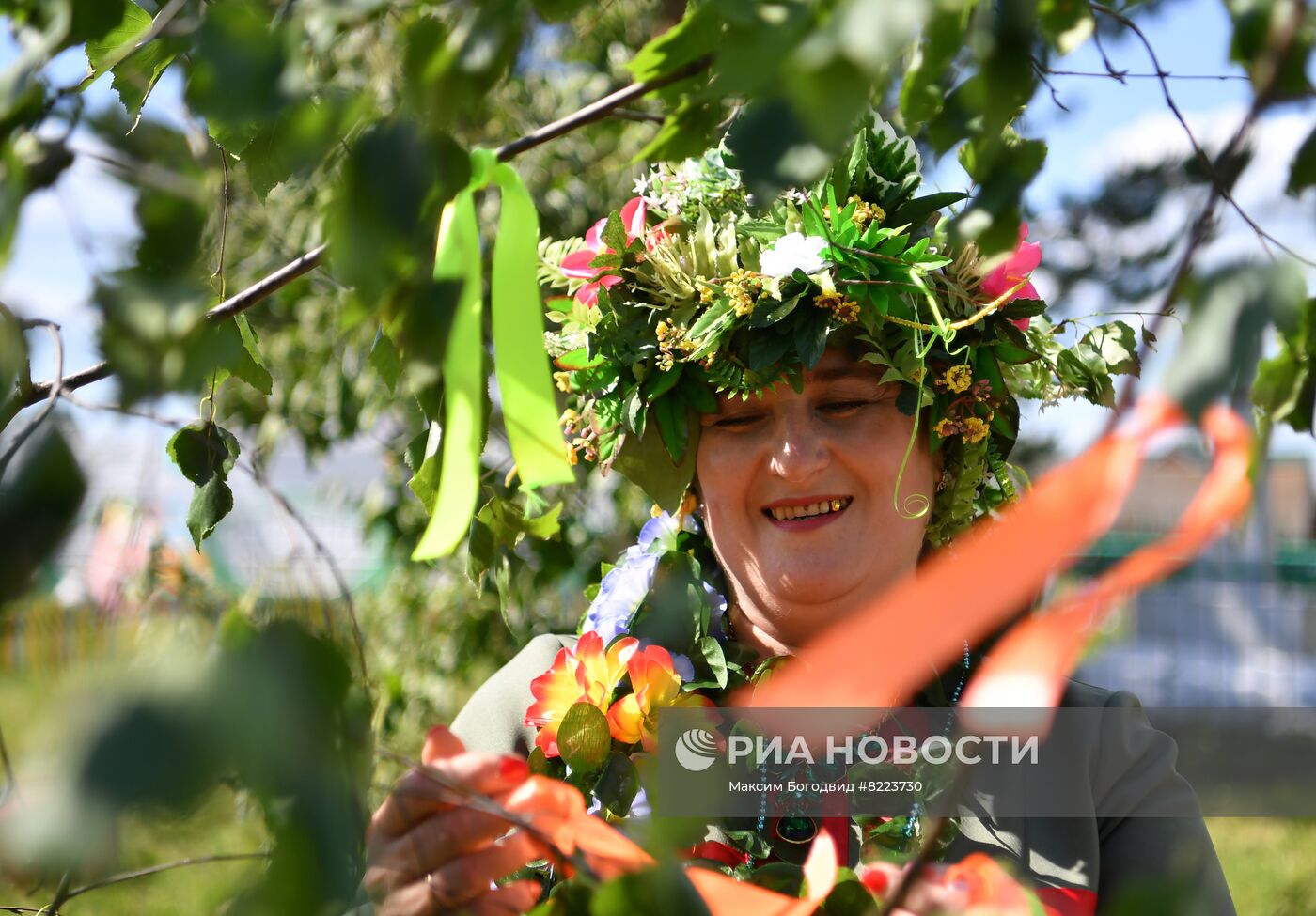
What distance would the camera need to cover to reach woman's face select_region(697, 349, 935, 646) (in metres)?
1.56

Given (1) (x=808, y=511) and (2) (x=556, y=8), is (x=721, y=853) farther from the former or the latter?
(2) (x=556, y=8)

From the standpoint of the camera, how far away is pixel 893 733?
151 cm

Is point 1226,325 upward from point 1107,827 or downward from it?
upward

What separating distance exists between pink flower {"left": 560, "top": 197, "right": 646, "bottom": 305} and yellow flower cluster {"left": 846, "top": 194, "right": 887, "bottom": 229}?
0.31 metres

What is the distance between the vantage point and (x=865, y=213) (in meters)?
1.52

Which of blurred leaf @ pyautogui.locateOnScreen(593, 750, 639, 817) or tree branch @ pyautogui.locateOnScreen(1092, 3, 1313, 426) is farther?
blurred leaf @ pyautogui.locateOnScreen(593, 750, 639, 817)

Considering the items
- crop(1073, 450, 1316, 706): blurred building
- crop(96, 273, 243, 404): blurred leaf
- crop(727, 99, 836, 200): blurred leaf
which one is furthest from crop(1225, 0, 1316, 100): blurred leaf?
crop(1073, 450, 1316, 706): blurred building

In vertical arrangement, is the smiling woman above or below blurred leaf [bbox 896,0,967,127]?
below

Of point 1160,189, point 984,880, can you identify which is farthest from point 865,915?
point 1160,189

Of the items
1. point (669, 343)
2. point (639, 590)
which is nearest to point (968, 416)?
point (669, 343)

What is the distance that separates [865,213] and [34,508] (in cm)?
116

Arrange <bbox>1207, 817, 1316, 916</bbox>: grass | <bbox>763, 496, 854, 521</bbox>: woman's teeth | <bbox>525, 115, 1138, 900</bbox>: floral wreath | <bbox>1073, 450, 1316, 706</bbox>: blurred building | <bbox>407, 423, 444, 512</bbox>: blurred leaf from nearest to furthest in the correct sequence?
1. <bbox>407, 423, 444, 512</bbox>: blurred leaf
2. <bbox>525, 115, 1138, 900</bbox>: floral wreath
3. <bbox>763, 496, 854, 521</bbox>: woman's teeth
4. <bbox>1207, 817, 1316, 916</bbox>: grass
5. <bbox>1073, 450, 1316, 706</bbox>: blurred building

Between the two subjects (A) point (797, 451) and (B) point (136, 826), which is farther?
(A) point (797, 451)

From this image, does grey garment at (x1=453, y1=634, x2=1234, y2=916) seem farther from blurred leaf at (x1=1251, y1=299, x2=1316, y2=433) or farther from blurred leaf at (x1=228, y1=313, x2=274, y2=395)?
blurred leaf at (x1=228, y1=313, x2=274, y2=395)
